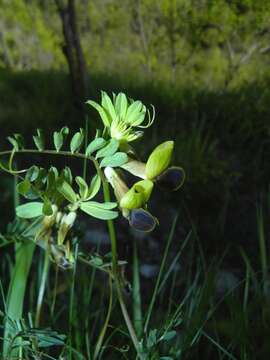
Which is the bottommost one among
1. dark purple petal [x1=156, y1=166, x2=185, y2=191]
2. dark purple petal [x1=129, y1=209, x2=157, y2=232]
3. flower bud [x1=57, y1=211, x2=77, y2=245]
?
flower bud [x1=57, y1=211, x2=77, y2=245]

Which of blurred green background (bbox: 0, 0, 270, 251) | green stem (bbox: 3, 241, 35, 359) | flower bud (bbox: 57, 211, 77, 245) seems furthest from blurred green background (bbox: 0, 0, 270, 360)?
flower bud (bbox: 57, 211, 77, 245)

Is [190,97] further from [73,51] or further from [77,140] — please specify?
[77,140]

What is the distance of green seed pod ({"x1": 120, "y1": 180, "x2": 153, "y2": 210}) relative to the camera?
32 cm

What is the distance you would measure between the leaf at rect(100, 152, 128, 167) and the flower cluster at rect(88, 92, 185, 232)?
0.02m

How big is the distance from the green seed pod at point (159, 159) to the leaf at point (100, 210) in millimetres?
32

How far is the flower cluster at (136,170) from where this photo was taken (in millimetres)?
318

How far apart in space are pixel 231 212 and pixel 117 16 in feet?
2.18

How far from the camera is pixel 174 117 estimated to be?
4.29 feet

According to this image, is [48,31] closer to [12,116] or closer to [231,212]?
[12,116]

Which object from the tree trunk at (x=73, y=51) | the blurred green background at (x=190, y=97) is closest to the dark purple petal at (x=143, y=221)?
the blurred green background at (x=190, y=97)

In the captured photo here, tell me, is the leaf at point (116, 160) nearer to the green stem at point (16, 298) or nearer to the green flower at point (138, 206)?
the green flower at point (138, 206)

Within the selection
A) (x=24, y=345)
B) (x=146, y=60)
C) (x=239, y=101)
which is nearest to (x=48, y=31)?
(x=146, y=60)

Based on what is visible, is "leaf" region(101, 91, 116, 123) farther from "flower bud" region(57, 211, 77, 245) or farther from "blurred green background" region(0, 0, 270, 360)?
"blurred green background" region(0, 0, 270, 360)

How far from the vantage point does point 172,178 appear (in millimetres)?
325
